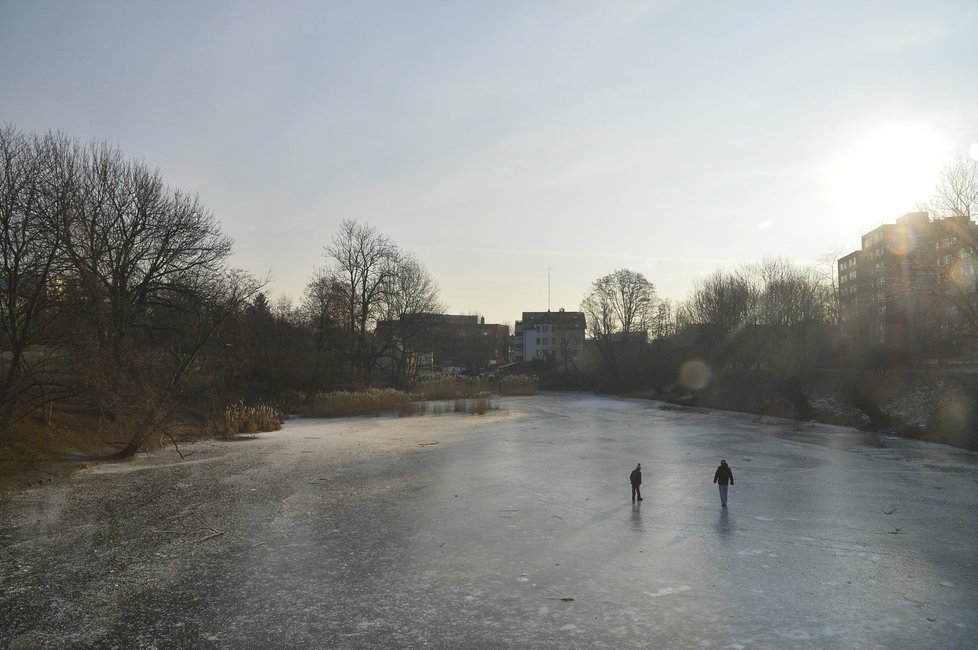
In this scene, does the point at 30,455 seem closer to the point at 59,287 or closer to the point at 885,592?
the point at 59,287

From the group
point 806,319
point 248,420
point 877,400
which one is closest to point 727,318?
point 806,319

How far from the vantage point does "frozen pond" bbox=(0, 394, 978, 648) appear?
6551 mm

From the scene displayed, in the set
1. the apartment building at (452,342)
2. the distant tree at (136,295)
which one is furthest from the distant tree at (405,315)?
the distant tree at (136,295)

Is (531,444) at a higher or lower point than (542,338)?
lower

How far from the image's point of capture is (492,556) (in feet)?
A: 29.9

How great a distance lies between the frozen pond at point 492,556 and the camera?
6551 mm

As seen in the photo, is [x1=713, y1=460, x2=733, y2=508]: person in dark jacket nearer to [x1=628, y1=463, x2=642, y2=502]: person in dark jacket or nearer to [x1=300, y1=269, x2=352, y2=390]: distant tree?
[x1=628, y1=463, x2=642, y2=502]: person in dark jacket

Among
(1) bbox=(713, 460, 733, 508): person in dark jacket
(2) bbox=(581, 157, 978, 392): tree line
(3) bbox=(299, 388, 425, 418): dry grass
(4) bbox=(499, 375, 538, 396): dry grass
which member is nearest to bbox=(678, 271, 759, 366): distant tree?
(2) bbox=(581, 157, 978, 392): tree line

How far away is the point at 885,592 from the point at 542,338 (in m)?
108

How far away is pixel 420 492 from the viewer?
13.9 meters

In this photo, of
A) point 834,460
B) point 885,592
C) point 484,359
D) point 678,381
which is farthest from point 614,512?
point 484,359

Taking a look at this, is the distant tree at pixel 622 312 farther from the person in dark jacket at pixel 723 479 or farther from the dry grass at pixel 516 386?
the person in dark jacket at pixel 723 479

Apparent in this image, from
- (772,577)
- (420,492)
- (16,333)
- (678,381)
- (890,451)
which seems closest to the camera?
(772,577)

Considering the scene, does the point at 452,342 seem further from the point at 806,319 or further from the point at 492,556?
the point at 492,556
